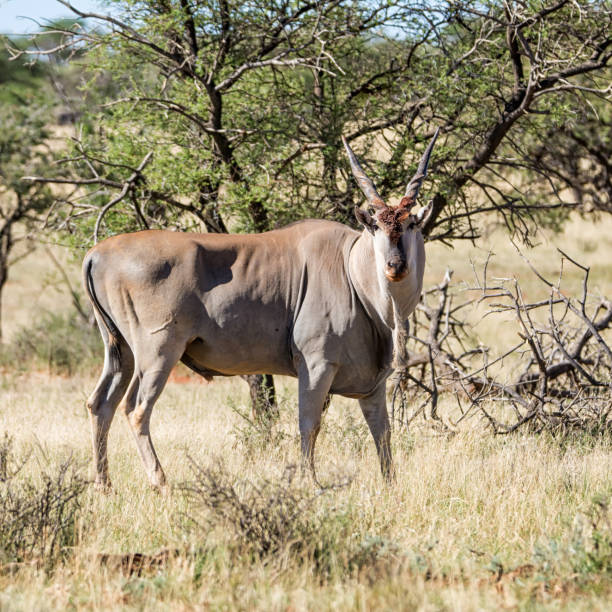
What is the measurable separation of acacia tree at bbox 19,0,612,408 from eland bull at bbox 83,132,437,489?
1.50 metres

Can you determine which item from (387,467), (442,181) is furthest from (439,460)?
(442,181)

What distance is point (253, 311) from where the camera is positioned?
276 inches

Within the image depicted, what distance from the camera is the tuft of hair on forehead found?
247 inches

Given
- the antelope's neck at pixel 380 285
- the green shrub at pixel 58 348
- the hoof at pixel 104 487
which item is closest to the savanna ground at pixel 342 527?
the hoof at pixel 104 487

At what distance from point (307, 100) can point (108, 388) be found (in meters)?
3.63

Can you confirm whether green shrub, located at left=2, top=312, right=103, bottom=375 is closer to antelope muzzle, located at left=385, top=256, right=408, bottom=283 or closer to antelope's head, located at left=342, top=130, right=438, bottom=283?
antelope's head, located at left=342, top=130, right=438, bottom=283

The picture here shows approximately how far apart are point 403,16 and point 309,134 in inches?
58.2

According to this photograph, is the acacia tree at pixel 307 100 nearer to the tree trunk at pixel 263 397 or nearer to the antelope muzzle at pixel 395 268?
the tree trunk at pixel 263 397

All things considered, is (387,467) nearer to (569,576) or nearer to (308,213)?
(569,576)

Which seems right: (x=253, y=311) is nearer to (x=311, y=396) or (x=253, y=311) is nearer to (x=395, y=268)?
(x=311, y=396)

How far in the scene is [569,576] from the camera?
4855 mm

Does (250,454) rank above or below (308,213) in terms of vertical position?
below

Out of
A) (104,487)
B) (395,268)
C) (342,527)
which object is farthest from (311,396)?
(104,487)

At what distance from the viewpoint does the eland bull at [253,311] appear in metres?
6.87
